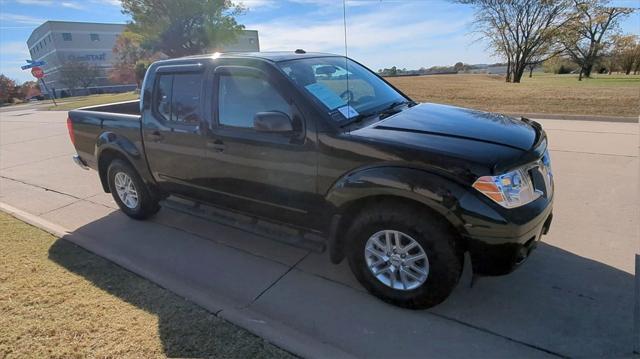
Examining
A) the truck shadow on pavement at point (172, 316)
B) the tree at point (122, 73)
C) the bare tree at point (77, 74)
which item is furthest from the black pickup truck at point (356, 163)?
the bare tree at point (77, 74)

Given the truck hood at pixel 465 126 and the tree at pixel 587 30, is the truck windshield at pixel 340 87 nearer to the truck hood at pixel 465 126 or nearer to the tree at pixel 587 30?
the truck hood at pixel 465 126

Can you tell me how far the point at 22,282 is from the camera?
352 cm

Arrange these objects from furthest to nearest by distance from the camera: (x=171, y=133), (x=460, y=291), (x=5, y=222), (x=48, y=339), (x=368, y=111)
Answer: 1. (x=5, y=222)
2. (x=171, y=133)
3. (x=368, y=111)
4. (x=460, y=291)
5. (x=48, y=339)

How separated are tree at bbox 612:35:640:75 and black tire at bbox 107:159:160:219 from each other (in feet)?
190

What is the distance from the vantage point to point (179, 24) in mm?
44188

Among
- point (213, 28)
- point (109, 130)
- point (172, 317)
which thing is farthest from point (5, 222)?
point (213, 28)

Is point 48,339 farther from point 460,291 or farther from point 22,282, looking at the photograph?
point 460,291

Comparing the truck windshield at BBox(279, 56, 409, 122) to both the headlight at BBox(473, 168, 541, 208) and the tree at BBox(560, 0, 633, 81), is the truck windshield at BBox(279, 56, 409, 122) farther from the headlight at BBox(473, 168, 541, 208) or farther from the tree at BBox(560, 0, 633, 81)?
the tree at BBox(560, 0, 633, 81)

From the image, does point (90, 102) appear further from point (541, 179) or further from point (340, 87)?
point (541, 179)

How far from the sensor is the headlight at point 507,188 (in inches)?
97.0

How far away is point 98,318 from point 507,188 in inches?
119

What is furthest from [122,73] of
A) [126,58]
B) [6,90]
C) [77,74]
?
[6,90]

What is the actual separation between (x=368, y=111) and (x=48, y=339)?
9.63 feet

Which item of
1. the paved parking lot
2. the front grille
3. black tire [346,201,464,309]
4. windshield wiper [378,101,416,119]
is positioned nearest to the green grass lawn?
the paved parking lot
